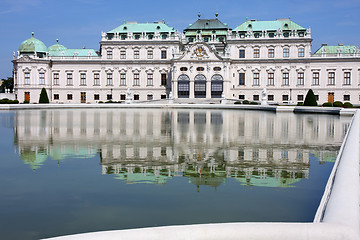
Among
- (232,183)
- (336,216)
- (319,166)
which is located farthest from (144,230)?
(319,166)

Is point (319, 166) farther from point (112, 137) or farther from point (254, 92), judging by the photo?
point (254, 92)

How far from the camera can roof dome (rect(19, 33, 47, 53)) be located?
73.4 meters

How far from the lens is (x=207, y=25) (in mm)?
75938

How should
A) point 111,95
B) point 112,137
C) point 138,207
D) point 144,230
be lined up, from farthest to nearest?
point 111,95, point 112,137, point 138,207, point 144,230

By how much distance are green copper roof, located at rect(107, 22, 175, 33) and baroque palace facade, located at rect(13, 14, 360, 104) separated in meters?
0.18

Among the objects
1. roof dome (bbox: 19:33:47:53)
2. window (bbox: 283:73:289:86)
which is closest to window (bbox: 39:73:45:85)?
roof dome (bbox: 19:33:47:53)

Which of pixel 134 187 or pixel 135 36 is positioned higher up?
pixel 135 36

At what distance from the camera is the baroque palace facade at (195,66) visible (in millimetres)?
68188

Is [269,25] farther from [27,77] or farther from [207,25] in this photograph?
[27,77]

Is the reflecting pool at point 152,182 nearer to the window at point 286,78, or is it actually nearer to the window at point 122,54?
the window at point 286,78

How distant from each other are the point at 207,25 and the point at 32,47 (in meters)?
32.5

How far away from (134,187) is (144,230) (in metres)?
5.02

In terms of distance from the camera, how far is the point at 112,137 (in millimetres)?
18312

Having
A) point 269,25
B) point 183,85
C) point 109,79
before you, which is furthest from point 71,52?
point 269,25
